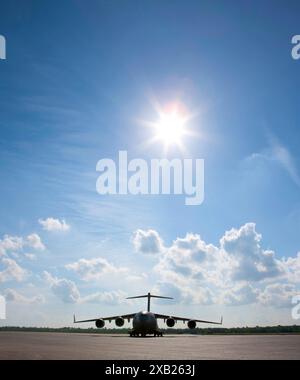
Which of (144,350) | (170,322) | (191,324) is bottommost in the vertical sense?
(191,324)

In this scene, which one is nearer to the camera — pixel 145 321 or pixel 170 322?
pixel 145 321

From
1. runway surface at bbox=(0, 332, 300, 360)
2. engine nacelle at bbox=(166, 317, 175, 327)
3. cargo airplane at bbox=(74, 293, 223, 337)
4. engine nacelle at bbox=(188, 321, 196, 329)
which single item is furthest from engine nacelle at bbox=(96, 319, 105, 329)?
runway surface at bbox=(0, 332, 300, 360)

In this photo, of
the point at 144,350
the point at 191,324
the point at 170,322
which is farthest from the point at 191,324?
the point at 144,350

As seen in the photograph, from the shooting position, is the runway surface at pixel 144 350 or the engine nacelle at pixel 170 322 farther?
the engine nacelle at pixel 170 322

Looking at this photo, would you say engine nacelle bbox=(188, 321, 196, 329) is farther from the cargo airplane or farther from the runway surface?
the runway surface

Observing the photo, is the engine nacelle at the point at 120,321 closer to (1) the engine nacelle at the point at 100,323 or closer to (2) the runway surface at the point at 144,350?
(1) the engine nacelle at the point at 100,323

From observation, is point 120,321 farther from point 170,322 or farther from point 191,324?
point 191,324

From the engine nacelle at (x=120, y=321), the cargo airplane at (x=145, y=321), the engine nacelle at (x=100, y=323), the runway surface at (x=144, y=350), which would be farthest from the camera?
the engine nacelle at (x=120, y=321)

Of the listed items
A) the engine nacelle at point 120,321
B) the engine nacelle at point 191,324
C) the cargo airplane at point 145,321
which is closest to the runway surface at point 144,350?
the cargo airplane at point 145,321

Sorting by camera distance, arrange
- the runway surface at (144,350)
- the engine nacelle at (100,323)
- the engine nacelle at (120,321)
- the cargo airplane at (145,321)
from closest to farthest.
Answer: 1. the runway surface at (144,350)
2. the cargo airplane at (145,321)
3. the engine nacelle at (100,323)
4. the engine nacelle at (120,321)
